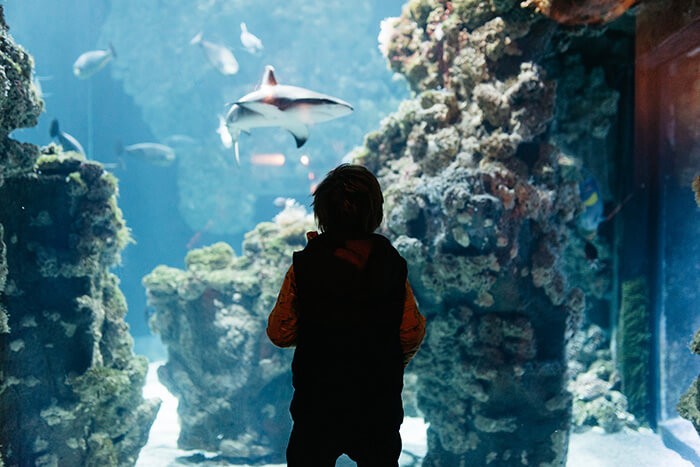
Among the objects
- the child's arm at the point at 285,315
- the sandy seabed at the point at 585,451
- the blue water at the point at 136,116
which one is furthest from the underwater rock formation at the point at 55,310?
the blue water at the point at 136,116

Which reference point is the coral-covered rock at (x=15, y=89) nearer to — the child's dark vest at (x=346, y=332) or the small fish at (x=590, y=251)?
the child's dark vest at (x=346, y=332)

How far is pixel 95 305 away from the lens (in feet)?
17.2

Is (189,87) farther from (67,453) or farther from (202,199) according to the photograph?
(67,453)

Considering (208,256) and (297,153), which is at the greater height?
(297,153)

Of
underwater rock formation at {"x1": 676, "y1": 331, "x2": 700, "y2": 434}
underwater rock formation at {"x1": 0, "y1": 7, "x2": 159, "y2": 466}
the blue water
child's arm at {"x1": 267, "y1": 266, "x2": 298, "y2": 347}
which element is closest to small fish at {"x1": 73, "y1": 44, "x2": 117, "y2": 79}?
underwater rock formation at {"x1": 0, "y1": 7, "x2": 159, "y2": 466}

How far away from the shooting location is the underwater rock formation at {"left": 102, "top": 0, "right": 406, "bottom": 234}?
25.5m

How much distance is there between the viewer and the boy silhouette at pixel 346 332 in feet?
5.98

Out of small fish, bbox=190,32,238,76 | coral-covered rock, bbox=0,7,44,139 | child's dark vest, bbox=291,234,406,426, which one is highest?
small fish, bbox=190,32,238,76

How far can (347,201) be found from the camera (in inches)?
75.2

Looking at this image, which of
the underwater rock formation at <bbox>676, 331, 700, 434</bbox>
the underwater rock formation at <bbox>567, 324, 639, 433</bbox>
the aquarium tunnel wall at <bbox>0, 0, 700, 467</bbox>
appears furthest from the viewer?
the underwater rock formation at <bbox>567, 324, 639, 433</bbox>

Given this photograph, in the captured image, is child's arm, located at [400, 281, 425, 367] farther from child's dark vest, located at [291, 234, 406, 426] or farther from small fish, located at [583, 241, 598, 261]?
small fish, located at [583, 241, 598, 261]

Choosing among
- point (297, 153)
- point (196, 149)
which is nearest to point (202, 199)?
point (196, 149)

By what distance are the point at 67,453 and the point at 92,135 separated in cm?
2374

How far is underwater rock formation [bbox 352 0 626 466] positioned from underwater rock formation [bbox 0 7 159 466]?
3444mm
